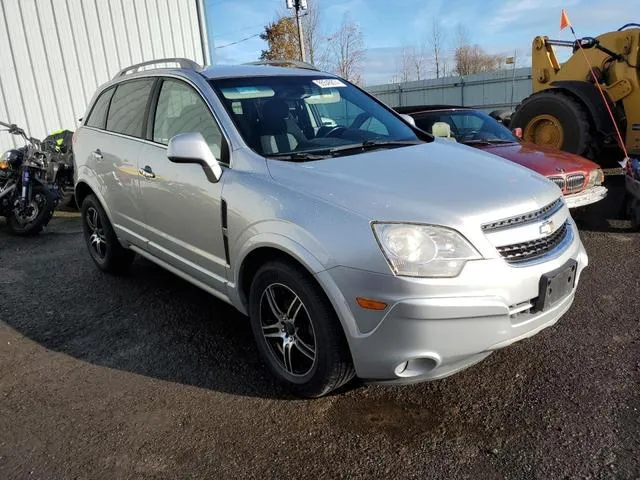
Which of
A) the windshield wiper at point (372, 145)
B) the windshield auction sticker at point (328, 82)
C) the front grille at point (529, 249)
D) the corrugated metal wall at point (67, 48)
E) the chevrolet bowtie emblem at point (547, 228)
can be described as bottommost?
the front grille at point (529, 249)

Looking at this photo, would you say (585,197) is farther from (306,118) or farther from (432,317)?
(432,317)

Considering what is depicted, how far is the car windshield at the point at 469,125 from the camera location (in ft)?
22.2

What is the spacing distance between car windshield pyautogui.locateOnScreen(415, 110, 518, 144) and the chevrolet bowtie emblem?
4073 millimetres

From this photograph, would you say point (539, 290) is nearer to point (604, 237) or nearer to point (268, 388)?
point (268, 388)

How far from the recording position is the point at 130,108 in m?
4.41

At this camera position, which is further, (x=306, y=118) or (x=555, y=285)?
(x=306, y=118)

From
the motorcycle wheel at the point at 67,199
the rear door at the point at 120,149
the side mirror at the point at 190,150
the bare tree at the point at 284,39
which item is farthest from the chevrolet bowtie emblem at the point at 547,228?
the bare tree at the point at 284,39

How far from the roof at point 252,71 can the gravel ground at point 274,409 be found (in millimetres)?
1823

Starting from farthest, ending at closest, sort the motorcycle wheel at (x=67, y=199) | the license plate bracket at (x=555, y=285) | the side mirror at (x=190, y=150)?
the motorcycle wheel at (x=67, y=199) < the side mirror at (x=190, y=150) < the license plate bracket at (x=555, y=285)

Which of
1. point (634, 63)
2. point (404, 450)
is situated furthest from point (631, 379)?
point (634, 63)

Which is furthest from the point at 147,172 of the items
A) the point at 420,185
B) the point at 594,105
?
the point at 594,105

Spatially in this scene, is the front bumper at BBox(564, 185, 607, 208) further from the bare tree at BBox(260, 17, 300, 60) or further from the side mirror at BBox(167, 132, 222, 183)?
the bare tree at BBox(260, 17, 300, 60)

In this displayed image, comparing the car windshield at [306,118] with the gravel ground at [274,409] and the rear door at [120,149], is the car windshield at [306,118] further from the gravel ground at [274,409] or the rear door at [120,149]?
the gravel ground at [274,409]

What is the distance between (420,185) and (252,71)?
1853mm
